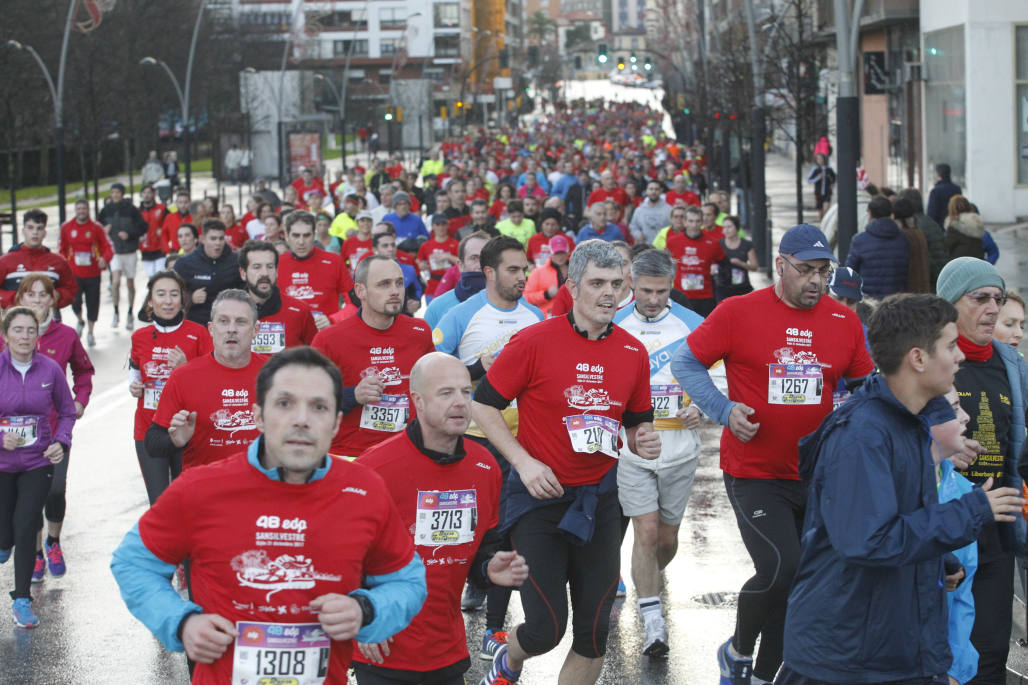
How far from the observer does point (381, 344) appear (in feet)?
25.6

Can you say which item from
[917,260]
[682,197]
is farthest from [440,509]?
[682,197]

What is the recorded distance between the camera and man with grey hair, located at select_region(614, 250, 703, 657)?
771 cm

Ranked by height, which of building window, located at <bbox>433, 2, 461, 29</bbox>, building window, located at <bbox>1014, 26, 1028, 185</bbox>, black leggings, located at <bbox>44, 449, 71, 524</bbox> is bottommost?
black leggings, located at <bbox>44, 449, 71, 524</bbox>

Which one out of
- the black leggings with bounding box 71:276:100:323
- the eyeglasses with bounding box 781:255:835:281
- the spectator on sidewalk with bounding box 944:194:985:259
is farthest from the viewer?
the black leggings with bounding box 71:276:100:323

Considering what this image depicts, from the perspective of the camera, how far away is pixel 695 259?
1510cm

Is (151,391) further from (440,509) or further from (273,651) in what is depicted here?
(273,651)

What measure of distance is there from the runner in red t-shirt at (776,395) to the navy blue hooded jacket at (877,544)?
1882 mm

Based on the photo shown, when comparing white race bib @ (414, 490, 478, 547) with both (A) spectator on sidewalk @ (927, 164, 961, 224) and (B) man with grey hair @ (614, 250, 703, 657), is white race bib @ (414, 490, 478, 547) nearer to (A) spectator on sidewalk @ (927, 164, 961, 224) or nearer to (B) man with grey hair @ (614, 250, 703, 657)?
(B) man with grey hair @ (614, 250, 703, 657)

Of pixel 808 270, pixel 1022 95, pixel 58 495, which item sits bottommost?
pixel 58 495

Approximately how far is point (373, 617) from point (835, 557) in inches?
53.6

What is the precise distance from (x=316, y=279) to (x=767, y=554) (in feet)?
21.2

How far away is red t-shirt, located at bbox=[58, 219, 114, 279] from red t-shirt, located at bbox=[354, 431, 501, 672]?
15319 mm

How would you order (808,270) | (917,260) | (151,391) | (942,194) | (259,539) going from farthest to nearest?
(942,194)
(917,260)
(151,391)
(808,270)
(259,539)

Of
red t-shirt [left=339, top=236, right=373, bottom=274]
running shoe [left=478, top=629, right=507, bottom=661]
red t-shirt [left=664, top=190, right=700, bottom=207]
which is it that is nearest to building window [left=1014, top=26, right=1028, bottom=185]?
red t-shirt [left=664, top=190, right=700, bottom=207]
